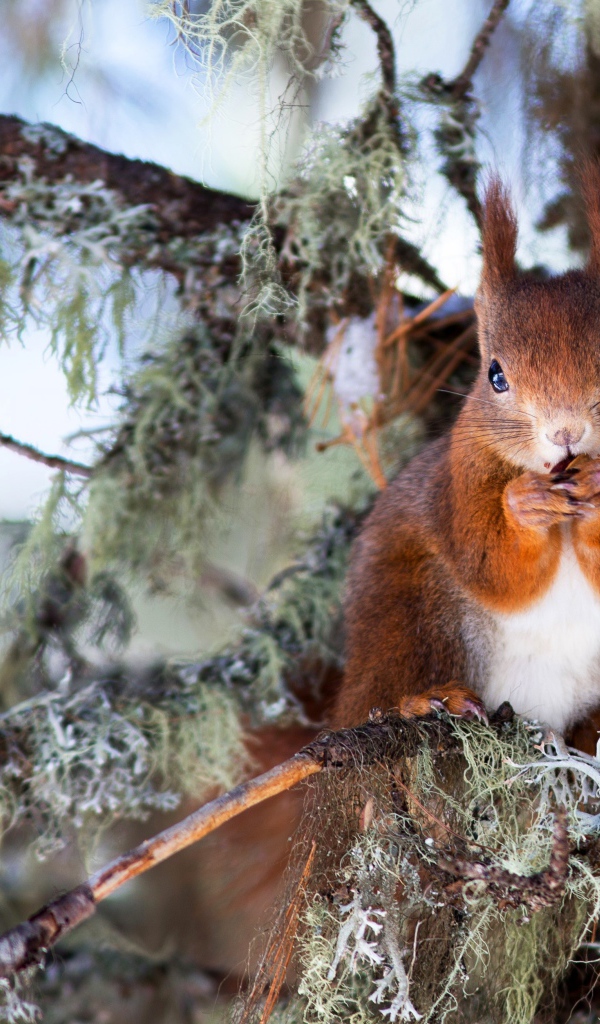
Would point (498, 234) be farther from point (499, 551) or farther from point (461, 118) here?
point (499, 551)

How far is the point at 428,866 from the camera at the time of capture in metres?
0.95

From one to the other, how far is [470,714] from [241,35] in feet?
2.90

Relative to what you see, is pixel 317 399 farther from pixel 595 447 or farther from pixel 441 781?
pixel 441 781

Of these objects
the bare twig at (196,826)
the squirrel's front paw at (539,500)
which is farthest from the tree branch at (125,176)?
the bare twig at (196,826)

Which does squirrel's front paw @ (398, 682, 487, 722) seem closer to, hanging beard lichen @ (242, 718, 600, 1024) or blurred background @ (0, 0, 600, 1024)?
hanging beard lichen @ (242, 718, 600, 1024)

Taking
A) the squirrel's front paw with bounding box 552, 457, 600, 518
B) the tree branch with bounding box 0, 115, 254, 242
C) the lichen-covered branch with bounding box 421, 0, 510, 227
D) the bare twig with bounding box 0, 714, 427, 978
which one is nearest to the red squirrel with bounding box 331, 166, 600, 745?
the squirrel's front paw with bounding box 552, 457, 600, 518

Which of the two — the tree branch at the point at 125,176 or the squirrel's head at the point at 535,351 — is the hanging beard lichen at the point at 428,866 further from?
the tree branch at the point at 125,176

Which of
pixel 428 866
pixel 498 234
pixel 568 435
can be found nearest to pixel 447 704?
pixel 428 866

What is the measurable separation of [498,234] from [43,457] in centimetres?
73

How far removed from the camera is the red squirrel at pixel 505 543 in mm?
1102

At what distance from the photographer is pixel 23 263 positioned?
1365 mm

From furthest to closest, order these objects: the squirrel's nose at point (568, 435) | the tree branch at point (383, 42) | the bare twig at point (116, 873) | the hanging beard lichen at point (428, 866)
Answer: the tree branch at point (383, 42)
the squirrel's nose at point (568, 435)
the hanging beard lichen at point (428, 866)
the bare twig at point (116, 873)

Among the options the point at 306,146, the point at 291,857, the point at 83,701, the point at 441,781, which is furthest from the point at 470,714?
the point at 306,146

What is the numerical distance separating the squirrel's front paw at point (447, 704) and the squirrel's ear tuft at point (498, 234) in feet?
1.79
